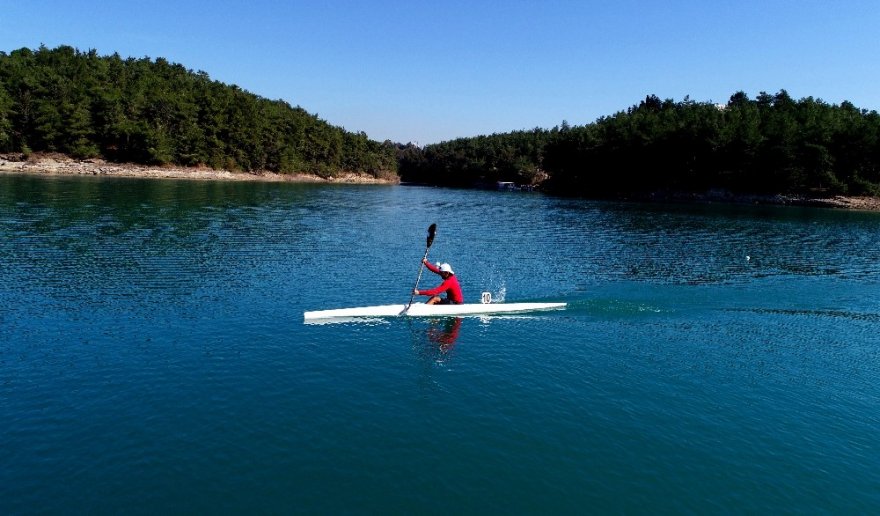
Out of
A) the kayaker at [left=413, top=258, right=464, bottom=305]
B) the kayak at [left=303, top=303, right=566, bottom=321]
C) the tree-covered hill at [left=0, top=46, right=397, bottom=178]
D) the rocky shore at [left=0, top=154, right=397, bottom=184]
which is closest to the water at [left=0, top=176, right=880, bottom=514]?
the kayak at [left=303, top=303, right=566, bottom=321]

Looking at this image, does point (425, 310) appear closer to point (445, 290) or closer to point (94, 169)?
point (445, 290)

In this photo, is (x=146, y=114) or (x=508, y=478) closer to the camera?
(x=508, y=478)

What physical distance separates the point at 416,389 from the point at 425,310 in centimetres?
821

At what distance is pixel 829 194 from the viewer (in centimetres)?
10900

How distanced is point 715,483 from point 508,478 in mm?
4929

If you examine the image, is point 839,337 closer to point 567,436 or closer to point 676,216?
point 567,436

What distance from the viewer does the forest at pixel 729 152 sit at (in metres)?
108

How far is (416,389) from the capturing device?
1786cm

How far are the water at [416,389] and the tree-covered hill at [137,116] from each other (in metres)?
94.6

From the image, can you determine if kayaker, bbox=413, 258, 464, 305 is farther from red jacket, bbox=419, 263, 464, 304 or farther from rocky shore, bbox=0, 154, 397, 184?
rocky shore, bbox=0, 154, 397, 184

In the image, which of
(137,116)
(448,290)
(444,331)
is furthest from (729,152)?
(137,116)

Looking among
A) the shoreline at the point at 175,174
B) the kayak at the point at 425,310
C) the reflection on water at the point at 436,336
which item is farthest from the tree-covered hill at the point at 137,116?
the reflection on water at the point at 436,336

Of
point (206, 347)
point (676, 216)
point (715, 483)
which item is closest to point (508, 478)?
point (715, 483)

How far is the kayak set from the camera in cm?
2462
